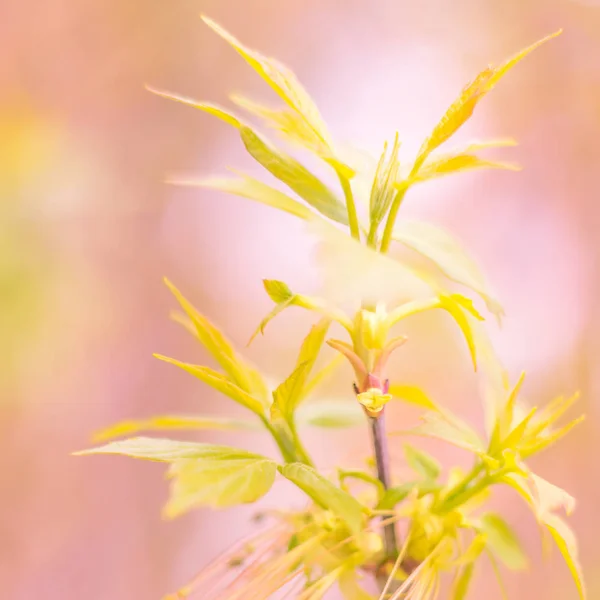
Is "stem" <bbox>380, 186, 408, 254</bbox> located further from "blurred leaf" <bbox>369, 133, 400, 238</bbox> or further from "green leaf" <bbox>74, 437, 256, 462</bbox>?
"green leaf" <bbox>74, 437, 256, 462</bbox>

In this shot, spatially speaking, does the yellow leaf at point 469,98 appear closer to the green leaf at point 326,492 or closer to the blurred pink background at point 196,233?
the green leaf at point 326,492

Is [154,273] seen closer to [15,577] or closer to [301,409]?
[15,577]

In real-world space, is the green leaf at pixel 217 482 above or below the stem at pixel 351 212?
below

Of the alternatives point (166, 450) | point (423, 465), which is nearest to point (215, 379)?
point (166, 450)

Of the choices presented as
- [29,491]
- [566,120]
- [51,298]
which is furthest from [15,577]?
[566,120]

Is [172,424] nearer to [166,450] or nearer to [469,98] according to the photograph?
[166,450]

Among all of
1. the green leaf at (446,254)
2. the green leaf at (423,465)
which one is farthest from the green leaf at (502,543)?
the green leaf at (446,254)
